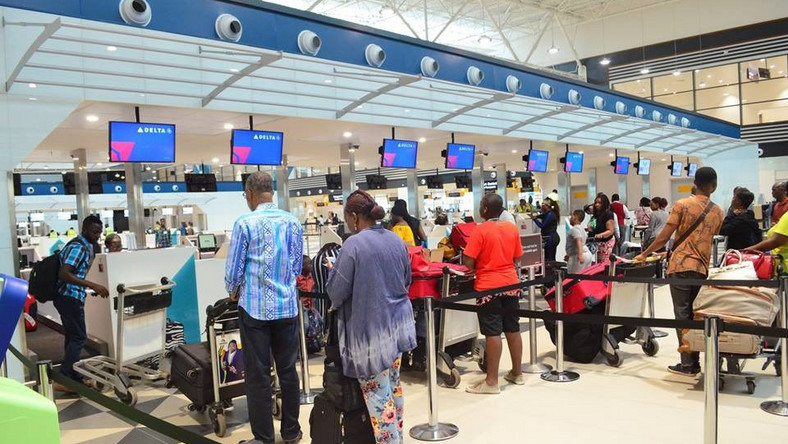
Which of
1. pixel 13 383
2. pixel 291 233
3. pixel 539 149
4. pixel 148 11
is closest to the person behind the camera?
pixel 13 383

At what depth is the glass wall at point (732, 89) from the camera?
2531 centimetres

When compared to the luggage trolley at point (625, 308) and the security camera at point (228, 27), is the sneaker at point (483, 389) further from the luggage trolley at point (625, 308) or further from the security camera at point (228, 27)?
the security camera at point (228, 27)

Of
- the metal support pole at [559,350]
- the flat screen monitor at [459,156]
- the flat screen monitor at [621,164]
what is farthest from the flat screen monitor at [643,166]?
the metal support pole at [559,350]

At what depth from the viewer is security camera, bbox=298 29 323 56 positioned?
685 cm

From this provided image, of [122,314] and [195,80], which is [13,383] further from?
[195,80]

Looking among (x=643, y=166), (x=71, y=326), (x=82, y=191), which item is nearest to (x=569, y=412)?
(x=71, y=326)

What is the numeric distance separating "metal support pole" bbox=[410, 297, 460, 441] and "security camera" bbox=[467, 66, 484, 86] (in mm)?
5833

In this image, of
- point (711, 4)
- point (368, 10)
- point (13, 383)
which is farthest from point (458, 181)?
point (13, 383)

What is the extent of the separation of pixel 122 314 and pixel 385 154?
639 centimetres

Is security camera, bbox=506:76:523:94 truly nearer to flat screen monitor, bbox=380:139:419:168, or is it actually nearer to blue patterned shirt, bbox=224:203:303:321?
flat screen monitor, bbox=380:139:419:168

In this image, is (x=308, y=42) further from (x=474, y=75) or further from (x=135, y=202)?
(x=135, y=202)

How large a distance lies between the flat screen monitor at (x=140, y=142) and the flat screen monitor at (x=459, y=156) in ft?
19.0

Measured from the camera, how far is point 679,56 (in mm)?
26969

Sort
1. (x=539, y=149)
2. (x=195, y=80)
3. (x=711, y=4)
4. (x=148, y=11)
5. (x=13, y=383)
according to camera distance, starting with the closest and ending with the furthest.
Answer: (x=13, y=383) → (x=148, y=11) → (x=195, y=80) → (x=539, y=149) → (x=711, y=4)
